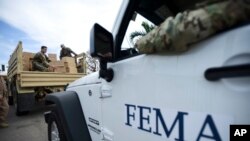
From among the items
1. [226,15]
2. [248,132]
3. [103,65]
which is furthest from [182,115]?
[103,65]

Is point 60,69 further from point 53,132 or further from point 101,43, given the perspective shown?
point 101,43

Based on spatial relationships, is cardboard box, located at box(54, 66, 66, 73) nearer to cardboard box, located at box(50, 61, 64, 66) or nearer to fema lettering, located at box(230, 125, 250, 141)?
cardboard box, located at box(50, 61, 64, 66)

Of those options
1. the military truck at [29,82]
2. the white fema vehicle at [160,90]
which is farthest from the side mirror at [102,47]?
the military truck at [29,82]

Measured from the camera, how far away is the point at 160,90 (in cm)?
130

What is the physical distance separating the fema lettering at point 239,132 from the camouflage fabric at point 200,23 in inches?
16.8

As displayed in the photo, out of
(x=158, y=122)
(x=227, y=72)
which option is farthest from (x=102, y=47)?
(x=227, y=72)

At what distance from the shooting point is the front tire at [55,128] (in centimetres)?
234

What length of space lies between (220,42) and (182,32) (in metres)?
0.18

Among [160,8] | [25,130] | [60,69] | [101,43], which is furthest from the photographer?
[60,69]

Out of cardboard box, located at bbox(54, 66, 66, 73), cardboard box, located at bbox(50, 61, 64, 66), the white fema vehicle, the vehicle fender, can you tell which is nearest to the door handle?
the white fema vehicle

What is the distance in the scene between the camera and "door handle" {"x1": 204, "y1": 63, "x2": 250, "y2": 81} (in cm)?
91

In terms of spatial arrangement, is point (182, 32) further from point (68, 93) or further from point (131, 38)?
point (68, 93)

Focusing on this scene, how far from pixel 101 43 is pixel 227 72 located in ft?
3.05

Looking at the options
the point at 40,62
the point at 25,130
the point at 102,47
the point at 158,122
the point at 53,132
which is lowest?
the point at 25,130
